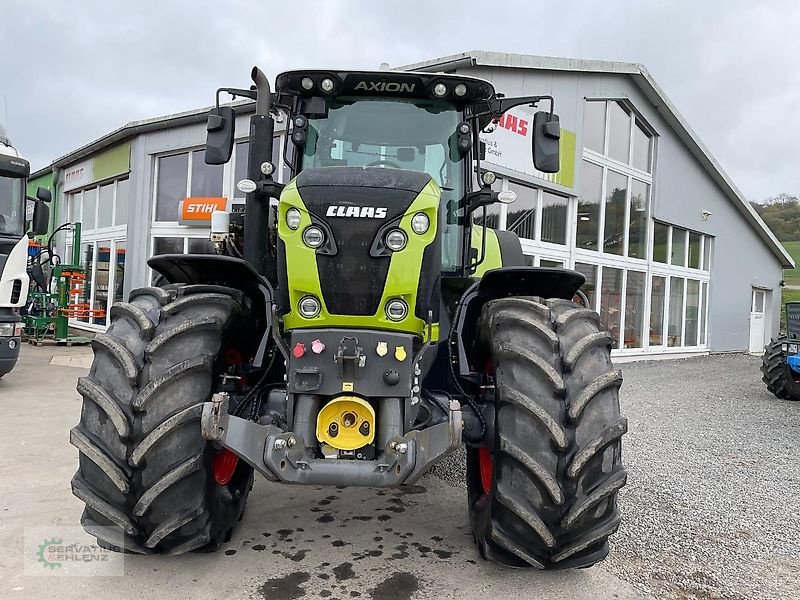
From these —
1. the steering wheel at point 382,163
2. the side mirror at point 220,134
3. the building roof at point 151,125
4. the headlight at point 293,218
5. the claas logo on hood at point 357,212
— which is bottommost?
the headlight at point 293,218

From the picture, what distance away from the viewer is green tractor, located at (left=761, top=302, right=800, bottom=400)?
9805mm

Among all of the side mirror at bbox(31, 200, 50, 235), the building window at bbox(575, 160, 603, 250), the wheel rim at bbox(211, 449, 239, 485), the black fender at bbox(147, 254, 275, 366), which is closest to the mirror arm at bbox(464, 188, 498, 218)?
the black fender at bbox(147, 254, 275, 366)

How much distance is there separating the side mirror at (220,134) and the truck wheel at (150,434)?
3.73 ft

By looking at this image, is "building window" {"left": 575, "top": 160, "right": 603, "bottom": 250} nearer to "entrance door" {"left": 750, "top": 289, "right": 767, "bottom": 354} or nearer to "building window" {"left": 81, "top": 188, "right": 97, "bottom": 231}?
"entrance door" {"left": 750, "top": 289, "right": 767, "bottom": 354}

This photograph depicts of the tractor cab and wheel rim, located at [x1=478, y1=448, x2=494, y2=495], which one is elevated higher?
the tractor cab

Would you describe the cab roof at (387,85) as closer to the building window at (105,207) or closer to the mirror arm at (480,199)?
the mirror arm at (480,199)

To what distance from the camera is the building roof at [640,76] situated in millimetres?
10289

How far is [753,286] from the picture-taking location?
21.5 meters

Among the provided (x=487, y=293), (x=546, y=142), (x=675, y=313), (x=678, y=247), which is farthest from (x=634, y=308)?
(x=487, y=293)

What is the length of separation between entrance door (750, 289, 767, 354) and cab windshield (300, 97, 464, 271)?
21.5 m

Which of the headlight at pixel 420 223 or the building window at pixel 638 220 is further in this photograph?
the building window at pixel 638 220

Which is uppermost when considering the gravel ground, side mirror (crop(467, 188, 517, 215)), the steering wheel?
the steering wheel

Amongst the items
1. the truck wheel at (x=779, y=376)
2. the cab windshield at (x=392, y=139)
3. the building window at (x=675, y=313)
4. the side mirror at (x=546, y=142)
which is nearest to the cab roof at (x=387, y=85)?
the cab windshield at (x=392, y=139)

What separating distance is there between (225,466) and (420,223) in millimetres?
1668
